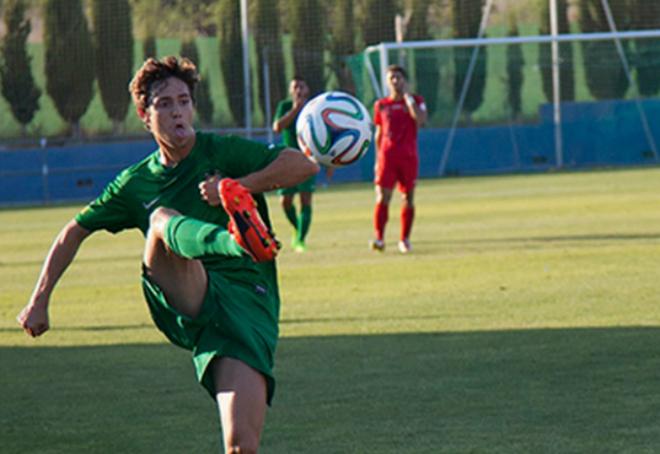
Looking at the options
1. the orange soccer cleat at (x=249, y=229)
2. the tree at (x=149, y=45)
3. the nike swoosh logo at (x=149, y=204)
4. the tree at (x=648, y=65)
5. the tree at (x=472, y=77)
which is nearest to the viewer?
the orange soccer cleat at (x=249, y=229)

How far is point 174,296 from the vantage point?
555 centimetres

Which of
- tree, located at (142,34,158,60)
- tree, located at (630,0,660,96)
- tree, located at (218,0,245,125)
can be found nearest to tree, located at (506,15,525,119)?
tree, located at (630,0,660,96)

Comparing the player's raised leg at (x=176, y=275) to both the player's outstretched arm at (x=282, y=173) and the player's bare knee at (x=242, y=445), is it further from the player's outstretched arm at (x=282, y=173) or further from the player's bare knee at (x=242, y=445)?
the player's bare knee at (x=242, y=445)

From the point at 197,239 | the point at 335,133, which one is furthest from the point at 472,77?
the point at 197,239

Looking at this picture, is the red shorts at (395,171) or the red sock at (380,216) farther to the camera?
the red shorts at (395,171)

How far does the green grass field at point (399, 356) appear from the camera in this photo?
731cm

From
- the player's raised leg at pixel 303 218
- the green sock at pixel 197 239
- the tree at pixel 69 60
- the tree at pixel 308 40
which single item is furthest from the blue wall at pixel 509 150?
the green sock at pixel 197 239

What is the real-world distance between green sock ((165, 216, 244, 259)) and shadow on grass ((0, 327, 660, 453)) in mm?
2198

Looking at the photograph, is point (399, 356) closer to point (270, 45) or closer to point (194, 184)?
point (194, 184)

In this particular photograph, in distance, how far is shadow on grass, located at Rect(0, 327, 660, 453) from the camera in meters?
7.12

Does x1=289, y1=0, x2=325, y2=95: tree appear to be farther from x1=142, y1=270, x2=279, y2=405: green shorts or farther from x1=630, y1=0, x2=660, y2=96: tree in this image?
x1=142, y1=270, x2=279, y2=405: green shorts

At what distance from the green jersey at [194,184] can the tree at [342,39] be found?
34.4m

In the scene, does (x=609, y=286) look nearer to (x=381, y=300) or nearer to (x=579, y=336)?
(x=381, y=300)

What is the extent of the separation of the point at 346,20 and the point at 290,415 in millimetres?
34175
